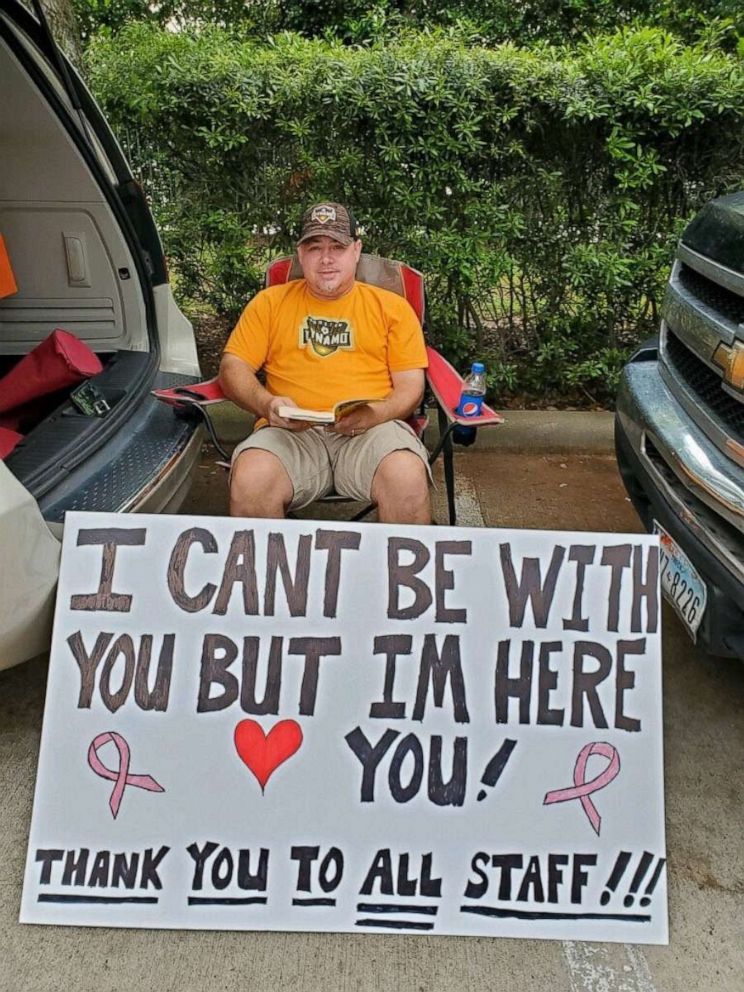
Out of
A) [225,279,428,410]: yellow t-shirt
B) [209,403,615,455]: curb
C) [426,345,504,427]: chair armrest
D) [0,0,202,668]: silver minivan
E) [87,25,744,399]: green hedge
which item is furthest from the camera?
[209,403,615,455]: curb

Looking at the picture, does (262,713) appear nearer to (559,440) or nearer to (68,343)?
(68,343)

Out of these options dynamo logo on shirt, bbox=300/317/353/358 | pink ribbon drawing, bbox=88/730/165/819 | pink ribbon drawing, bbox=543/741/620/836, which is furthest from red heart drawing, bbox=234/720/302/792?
dynamo logo on shirt, bbox=300/317/353/358

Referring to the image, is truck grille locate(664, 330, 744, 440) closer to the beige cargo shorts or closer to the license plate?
the license plate

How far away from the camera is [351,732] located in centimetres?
178

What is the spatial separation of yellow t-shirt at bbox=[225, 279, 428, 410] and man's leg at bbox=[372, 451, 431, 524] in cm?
35

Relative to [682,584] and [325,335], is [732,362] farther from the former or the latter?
[325,335]

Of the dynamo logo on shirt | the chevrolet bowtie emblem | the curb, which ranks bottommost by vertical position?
the curb

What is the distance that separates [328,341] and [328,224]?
1.28ft

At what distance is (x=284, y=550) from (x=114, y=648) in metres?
0.45

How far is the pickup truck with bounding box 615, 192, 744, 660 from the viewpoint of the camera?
1892 millimetres

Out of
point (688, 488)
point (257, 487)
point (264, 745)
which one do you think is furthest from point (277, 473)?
point (688, 488)

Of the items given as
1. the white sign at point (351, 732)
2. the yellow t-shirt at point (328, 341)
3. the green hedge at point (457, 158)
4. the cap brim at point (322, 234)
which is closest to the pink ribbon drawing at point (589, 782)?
the white sign at point (351, 732)

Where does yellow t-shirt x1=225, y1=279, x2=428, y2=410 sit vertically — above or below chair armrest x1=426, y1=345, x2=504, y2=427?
above

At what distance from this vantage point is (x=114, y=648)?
5.94 feet
